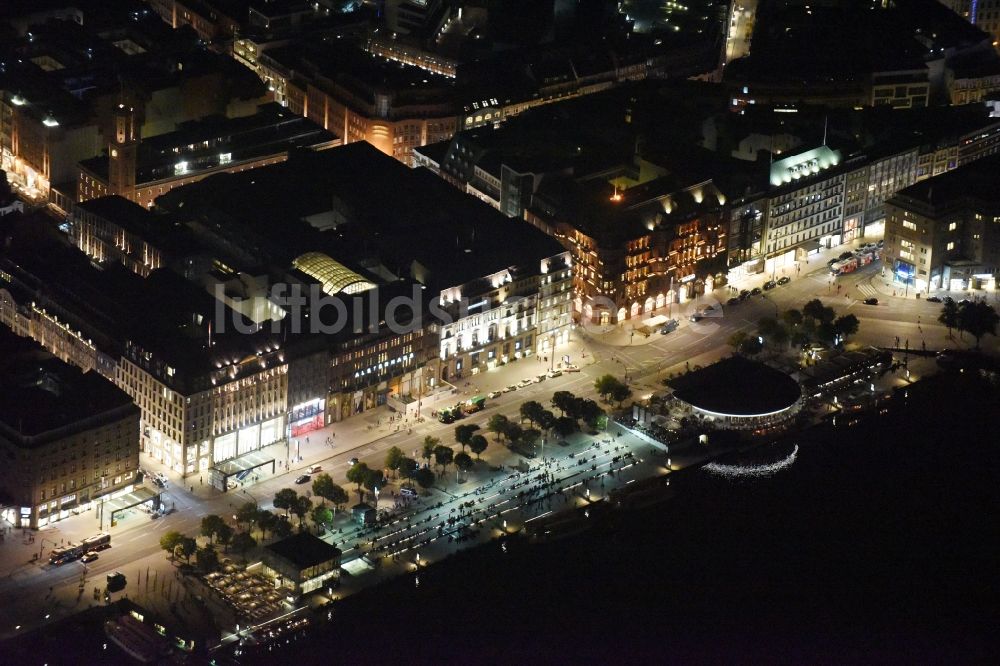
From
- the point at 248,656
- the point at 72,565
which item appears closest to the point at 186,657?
the point at 248,656

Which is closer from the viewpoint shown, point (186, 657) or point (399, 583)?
point (186, 657)

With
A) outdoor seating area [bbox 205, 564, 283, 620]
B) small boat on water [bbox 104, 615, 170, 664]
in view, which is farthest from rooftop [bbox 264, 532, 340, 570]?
small boat on water [bbox 104, 615, 170, 664]

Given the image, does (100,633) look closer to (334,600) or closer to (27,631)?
(27,631)

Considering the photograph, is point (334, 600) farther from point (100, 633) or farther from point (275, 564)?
point (100, 633)

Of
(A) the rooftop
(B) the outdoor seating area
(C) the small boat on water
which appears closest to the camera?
(C) the small boat on water

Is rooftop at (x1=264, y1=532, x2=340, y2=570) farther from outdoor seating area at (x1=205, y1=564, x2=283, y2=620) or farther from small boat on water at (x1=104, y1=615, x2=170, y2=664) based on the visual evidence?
small boat on water at (x1=104, y1=615, x2=170, y2=664)

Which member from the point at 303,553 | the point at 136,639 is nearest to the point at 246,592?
the point at 303,553

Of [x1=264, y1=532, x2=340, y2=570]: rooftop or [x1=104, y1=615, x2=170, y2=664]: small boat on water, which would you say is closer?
[x1=104, y1=615, x2=170, y2=664]: small boat on water

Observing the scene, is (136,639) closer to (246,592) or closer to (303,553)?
(246,592)

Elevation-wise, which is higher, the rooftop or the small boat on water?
the rooftop
